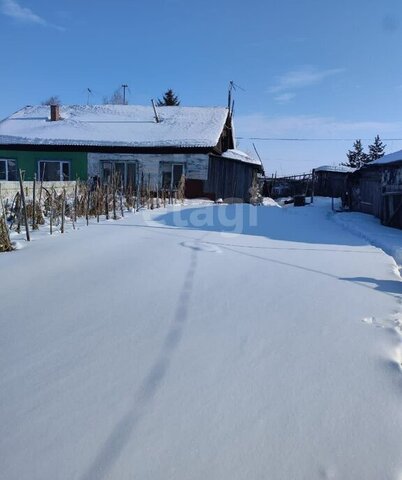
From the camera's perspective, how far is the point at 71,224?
8109 mm

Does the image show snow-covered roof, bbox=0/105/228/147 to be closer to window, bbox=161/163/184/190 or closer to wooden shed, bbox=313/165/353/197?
window, bbox=161/163/184/190

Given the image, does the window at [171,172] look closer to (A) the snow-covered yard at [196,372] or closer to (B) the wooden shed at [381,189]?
(B) the wooden shed at [381,189]

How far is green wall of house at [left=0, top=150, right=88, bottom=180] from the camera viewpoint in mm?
19672

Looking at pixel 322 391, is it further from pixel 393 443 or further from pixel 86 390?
pixel 86 390

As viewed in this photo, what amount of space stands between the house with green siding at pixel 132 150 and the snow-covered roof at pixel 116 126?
4cm

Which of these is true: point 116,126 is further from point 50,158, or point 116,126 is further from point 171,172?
point 171,172

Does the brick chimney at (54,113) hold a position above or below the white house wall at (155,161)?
above

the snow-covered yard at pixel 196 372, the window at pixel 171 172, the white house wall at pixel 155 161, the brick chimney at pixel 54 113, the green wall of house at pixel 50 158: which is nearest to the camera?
the snow-covered yard at pixel 196 372

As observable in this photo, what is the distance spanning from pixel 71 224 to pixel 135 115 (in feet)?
51.6

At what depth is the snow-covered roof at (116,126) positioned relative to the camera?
1894 centimetres

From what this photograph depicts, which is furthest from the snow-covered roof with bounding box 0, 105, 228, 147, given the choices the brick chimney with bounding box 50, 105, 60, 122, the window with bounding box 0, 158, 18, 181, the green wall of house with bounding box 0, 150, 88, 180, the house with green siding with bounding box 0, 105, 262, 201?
the window with bounding box 0, 158, 18, 181

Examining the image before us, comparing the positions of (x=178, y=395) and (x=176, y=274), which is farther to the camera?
(x=176, y=274)

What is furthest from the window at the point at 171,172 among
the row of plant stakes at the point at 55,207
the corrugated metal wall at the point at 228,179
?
the row of plant stakes at the point at 55,207

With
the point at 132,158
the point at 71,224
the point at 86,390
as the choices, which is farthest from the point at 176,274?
the point at 132,158
